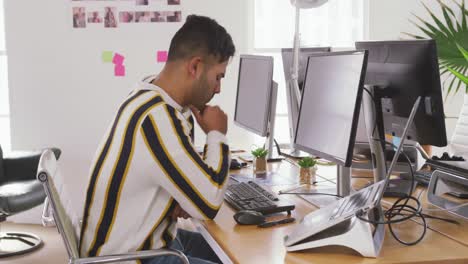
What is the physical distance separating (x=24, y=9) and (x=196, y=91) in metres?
3.03

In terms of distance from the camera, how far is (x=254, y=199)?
2.02 m

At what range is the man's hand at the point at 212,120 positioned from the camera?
1.84m

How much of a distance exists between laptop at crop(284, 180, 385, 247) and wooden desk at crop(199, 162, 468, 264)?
47mm

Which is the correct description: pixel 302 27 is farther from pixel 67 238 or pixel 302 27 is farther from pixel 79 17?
pixel 67 238

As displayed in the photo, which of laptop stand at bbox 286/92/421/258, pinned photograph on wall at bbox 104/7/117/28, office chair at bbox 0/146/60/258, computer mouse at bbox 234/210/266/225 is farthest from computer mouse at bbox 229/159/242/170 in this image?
pinned photograph on wall at bbox 104/7/117/28

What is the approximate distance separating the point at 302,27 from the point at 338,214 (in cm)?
324

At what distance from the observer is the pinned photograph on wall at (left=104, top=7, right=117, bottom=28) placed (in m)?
4.34

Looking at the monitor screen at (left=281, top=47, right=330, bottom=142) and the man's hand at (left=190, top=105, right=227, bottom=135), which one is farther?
the monitor screen at (left=281, top=47, right=330, bottom=142)

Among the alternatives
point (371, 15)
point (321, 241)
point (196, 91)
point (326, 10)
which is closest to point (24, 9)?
point (326, 10)

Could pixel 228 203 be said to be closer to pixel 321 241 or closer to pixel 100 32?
pixel 321 241

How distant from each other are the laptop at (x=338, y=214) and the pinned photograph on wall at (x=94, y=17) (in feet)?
10.3

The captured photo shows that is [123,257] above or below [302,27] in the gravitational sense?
below

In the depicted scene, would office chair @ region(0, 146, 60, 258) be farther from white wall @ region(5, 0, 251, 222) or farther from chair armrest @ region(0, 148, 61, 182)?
white wall @ region(5, 0, 251, 222)

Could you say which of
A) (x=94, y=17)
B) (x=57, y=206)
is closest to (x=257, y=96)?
(x=57, y=206)
